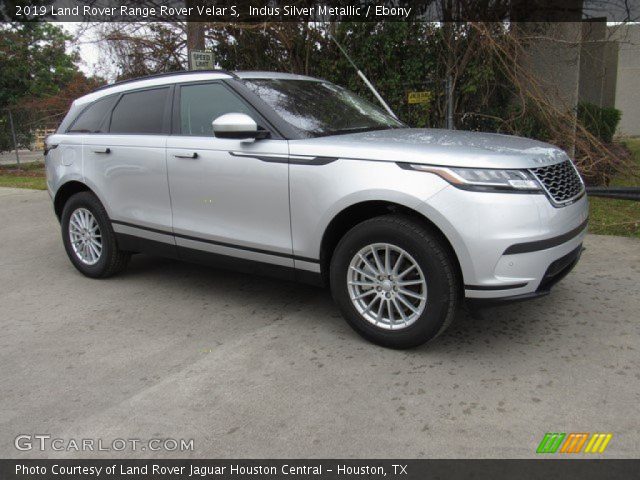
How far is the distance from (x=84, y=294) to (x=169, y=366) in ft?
6.29

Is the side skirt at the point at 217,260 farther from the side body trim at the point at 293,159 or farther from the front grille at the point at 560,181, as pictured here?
the front grille at the point at 560,181

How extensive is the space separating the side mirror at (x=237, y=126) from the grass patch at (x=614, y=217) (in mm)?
4423

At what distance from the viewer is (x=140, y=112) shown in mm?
4898

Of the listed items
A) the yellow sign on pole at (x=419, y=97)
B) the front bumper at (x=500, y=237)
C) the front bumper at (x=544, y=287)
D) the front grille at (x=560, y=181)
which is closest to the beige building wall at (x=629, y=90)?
the yellow sign on pole at (x=419, y=97)

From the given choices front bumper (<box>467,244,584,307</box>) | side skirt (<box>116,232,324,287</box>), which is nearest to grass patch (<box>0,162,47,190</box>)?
side skirt (<box>116,232,324,287</box>)

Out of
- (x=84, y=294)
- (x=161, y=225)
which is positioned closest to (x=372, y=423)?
(x=161, y=225)

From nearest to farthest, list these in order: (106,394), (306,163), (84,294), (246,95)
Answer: (106,394)
(306,163)
(246,95)
(84,294)

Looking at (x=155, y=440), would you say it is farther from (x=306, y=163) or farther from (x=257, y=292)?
(x=257, y=292)

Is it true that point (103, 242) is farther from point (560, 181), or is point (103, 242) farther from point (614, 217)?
point (614, 217)

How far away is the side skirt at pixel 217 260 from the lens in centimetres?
399

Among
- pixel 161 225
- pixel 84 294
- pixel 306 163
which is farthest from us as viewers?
pixel 84 294

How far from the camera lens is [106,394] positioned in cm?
322

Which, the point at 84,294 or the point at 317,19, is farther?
the point at 317,19
